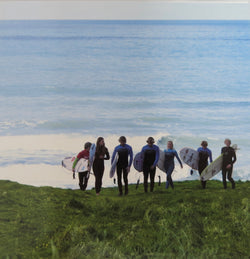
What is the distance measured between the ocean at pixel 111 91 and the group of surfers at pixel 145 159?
0.08m

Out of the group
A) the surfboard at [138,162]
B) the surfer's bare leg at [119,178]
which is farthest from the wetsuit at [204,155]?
the surfer's bare leg at [119,178]

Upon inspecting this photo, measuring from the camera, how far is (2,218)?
5641 millimetres

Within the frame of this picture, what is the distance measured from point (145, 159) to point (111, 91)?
0.88 metres

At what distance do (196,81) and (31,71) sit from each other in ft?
6.38

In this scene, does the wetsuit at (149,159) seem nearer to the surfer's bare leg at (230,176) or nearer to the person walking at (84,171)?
the person walking at (84,171)

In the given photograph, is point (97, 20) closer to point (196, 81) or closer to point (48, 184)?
point (196, 81)

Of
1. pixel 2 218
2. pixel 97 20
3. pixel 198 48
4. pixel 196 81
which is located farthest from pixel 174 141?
pixel 2 218

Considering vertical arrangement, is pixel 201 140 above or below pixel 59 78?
below

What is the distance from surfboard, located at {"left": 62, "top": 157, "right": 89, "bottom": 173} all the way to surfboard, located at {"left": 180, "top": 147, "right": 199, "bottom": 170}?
1.11 metres

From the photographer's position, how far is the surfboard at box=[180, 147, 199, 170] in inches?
234

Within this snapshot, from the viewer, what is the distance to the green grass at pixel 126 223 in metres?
5.36

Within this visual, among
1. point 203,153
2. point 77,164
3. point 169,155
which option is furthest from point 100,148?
point 203,153

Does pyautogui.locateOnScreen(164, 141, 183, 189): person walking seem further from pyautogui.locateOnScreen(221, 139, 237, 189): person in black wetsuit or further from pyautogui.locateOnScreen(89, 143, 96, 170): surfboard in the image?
pyautogui.locateOnScreen(89, 143, 96, 170): surfboard

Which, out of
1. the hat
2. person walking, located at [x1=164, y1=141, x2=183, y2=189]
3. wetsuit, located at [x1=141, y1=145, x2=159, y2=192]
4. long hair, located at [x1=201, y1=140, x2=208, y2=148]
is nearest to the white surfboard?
long hair, located at [x1=201, y1=140, x2=208, y2=148]
